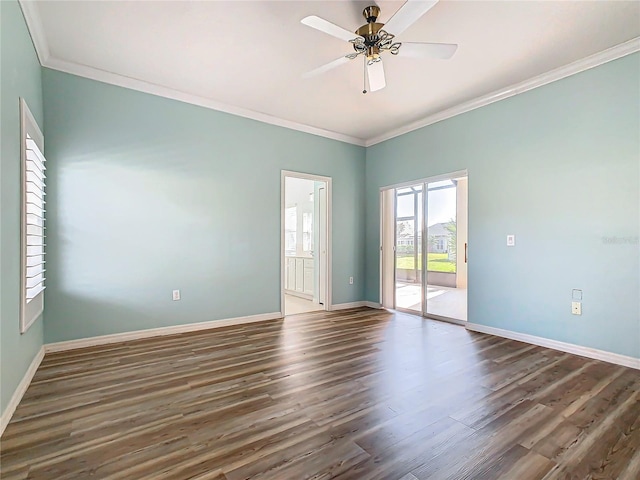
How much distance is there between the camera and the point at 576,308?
317 centimetres

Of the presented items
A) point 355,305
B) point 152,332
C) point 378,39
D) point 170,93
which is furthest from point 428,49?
point 355,305

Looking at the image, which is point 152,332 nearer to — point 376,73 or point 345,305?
point 345,305

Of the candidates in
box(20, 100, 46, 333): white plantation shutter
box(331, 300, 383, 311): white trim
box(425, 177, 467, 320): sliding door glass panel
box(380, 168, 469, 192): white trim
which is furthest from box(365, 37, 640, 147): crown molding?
box(20, 100, 46, 333): white plantation shutter

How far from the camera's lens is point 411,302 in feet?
16.9

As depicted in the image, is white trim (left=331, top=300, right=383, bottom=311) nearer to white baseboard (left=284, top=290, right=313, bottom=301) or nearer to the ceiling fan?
white baseboard (left=284, top=290, right=313, bottom=301)

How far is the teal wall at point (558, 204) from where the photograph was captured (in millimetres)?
2889

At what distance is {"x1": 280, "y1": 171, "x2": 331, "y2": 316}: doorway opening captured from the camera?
16.8 feet

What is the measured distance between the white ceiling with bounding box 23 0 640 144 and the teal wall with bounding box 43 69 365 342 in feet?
1.31

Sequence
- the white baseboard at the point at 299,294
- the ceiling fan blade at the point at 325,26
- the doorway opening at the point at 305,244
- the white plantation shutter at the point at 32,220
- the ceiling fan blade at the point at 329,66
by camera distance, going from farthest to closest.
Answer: the white baseboard at the point at 299,294 → the doorway opening at the point at 305,244 → the ceiling fan blade at the point at 329,66 → the white plantation shutter at the point at 32,220 → the ceiling fan blade at the point at 325,26

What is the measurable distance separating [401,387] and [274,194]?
10.3 feet

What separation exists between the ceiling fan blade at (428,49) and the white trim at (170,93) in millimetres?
2508

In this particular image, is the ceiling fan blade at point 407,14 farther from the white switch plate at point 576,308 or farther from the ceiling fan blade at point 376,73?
the white switch plate at point 576,308

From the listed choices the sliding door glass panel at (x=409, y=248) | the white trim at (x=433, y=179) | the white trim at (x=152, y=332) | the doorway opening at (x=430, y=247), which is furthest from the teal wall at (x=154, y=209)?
the doorway opening at (x=430, y=247)

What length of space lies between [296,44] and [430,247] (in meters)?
3.21
